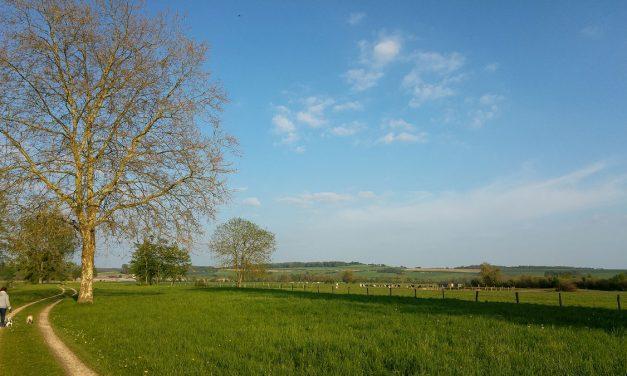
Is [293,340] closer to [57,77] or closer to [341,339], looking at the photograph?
[341,339]

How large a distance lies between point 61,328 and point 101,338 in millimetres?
5521

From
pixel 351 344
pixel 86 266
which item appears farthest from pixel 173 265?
pixel 351 344

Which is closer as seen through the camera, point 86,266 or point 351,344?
point 351,344

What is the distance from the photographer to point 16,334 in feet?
59.0

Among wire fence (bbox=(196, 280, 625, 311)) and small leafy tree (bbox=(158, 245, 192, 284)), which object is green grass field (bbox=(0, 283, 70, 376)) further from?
small leafy tree (bbox=(158, 245, 192, 284))

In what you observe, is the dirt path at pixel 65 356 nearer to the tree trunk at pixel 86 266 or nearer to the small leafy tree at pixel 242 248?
the tree trunk at pixel 86 266

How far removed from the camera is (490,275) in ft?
337

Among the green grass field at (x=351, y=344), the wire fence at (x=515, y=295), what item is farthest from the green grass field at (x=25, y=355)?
the wire fence at (x=515, y=295)

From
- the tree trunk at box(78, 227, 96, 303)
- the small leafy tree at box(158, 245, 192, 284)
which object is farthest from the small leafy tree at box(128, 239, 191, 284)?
the tree trunk at box(78, 227, 96, 303)

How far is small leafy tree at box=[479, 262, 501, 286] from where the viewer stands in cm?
10194

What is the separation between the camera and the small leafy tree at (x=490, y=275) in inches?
4013

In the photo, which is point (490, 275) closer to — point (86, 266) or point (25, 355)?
point (86, 266)

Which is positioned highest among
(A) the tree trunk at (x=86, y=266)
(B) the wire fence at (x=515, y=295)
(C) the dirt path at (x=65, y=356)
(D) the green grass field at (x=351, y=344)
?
(A) the tree trunk at (x=86, y=266)

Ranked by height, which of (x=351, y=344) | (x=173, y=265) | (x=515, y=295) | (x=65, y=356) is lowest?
(x=515, y=295)
